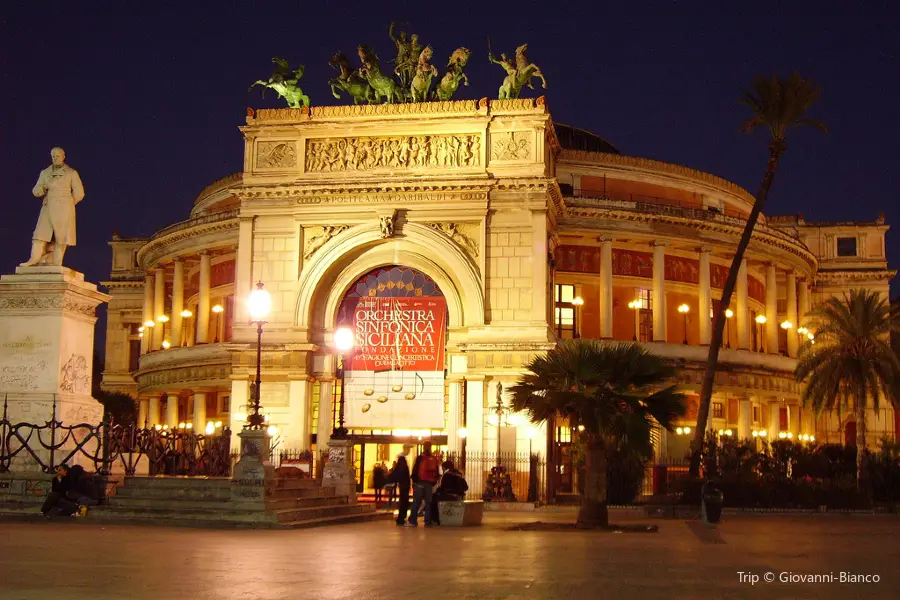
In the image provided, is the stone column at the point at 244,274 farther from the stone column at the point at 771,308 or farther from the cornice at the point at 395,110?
the stone column at the point at 771,308

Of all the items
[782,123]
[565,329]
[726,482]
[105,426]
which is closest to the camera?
[105,426]

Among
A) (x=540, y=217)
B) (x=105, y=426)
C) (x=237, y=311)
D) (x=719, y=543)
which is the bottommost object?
(x=719, y=543)

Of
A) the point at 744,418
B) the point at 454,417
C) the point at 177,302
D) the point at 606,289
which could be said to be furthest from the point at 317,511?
the point at 177,302

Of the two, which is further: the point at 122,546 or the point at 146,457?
the point at 146,457

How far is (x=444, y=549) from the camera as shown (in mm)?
19250

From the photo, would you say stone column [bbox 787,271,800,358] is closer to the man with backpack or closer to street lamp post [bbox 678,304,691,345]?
street lamp post [bbox 678,304,691,345]

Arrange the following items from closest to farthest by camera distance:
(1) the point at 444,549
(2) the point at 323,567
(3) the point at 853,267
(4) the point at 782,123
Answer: (2) the point at 323,567 → (1) the point at 444,549 → (4) the point at 782,123 → (3) the point at 853,267

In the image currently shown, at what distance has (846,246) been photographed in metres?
74.4

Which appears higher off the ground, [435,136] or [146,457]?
[435,136]

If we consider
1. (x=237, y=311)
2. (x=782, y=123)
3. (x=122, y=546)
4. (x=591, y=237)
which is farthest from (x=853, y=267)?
(x=122, y=546)

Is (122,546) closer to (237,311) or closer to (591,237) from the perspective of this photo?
(237,311)

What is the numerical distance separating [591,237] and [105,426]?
37070mm

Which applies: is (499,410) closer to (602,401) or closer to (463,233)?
(463,233)

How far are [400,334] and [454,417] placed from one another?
4.17 m
